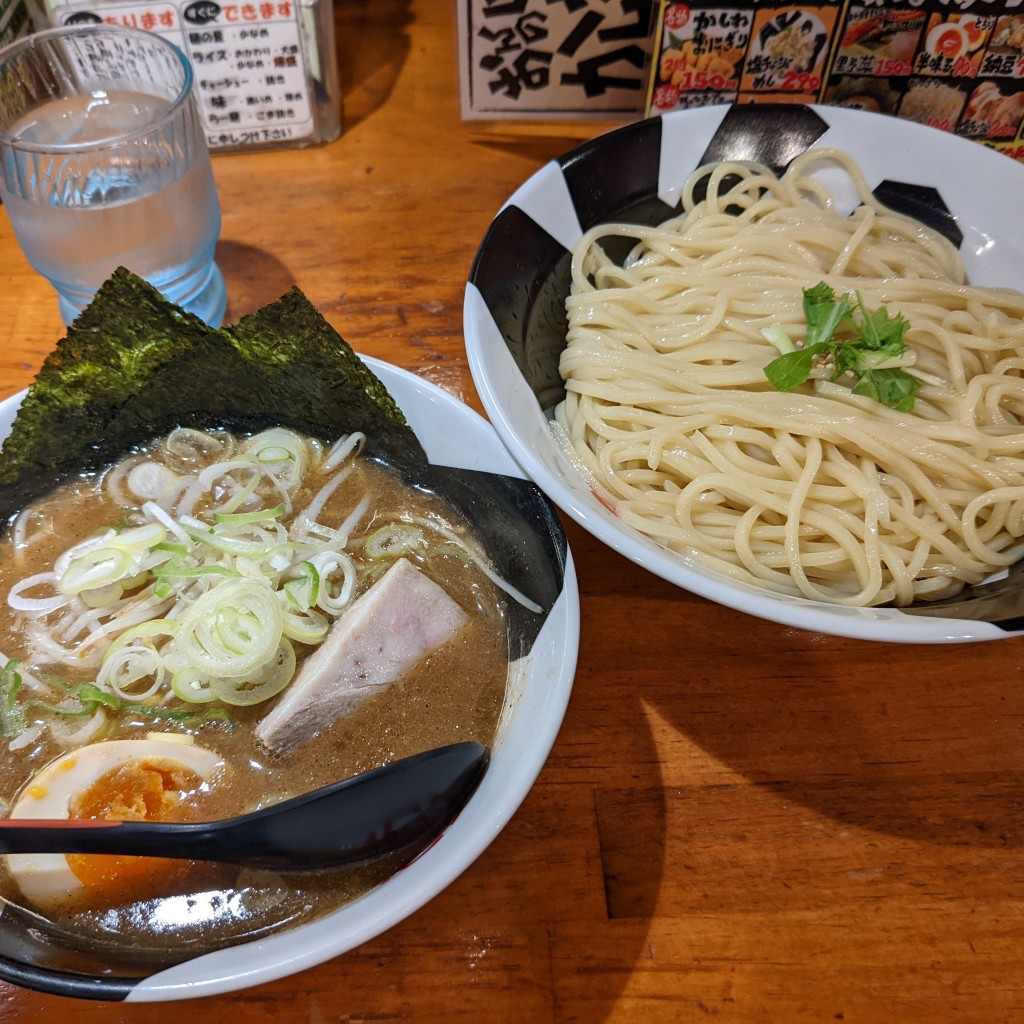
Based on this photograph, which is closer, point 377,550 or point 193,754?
point 193,754

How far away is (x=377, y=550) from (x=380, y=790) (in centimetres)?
50

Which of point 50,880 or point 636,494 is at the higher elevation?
point 636,494

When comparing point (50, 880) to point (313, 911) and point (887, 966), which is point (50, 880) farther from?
point (887, 966)

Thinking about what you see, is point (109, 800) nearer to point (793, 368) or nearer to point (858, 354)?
point (793, 368)

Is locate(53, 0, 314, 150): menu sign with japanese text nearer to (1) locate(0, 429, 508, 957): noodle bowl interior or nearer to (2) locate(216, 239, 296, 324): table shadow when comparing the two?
(2) locate(216, 239, 296, 324): table shadow

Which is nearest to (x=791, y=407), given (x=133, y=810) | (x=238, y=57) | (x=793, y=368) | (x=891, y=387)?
(x=793, y=368)

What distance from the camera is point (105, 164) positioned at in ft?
5.08

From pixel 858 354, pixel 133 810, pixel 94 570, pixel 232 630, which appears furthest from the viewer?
pixel 858 354

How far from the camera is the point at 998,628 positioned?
1.06m

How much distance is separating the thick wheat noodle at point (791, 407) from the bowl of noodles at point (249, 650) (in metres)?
0.30

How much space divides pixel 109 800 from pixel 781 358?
129cm

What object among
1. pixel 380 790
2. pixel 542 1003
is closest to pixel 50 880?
pixel 380 790

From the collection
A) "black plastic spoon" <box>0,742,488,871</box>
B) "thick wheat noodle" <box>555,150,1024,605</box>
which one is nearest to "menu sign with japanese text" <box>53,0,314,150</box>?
"thick wheat noodle" <box>555,150,1024,605</box>

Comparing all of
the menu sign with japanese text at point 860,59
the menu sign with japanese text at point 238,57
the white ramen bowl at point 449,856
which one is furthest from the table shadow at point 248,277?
the menu sign with japanese text at point 860,59
